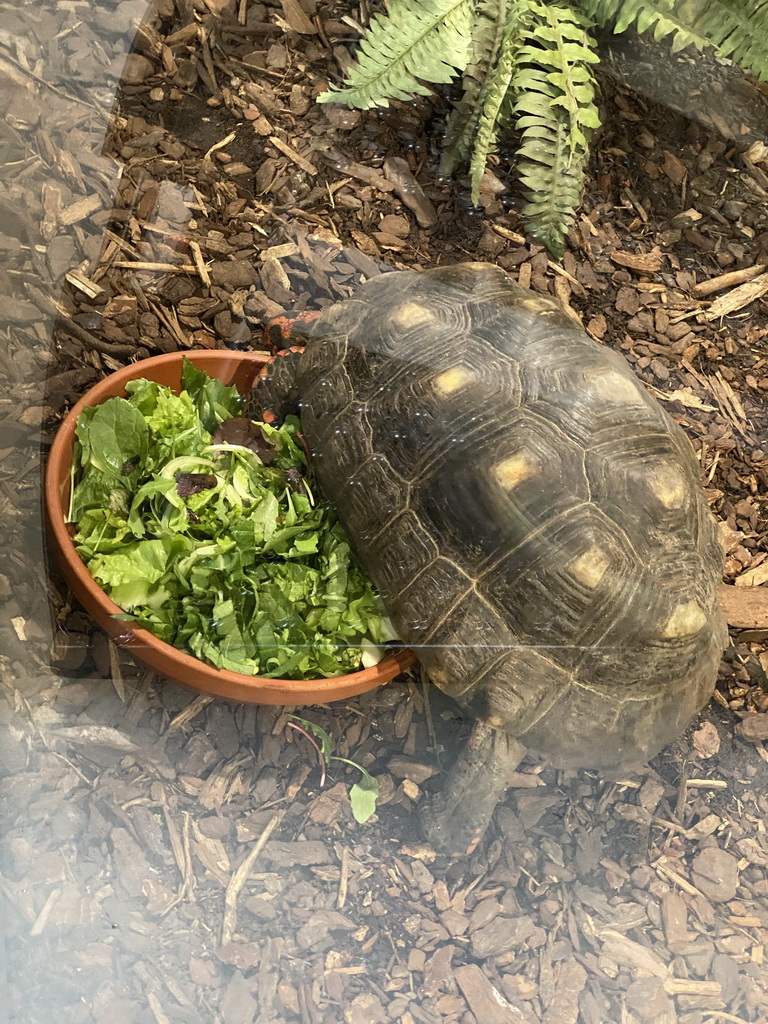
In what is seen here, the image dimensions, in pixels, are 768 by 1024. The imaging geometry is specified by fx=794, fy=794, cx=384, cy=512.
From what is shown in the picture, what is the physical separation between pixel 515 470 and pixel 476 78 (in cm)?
123

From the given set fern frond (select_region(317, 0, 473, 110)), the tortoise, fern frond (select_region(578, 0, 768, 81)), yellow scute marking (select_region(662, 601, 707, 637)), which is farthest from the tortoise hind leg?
fern frond (select_region(578, 0, 768, 81))

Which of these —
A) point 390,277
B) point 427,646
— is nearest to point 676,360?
point 390,277

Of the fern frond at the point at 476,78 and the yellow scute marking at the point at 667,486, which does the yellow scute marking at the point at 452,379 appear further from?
the fern frond at the point at 476,78

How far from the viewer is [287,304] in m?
2.23

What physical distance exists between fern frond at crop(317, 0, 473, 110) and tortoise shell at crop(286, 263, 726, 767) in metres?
0.70

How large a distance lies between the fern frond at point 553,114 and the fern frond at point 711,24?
6.1 inches

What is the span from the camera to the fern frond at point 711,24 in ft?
7.00

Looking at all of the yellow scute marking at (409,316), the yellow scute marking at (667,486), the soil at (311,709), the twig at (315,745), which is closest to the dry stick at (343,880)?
the soil at (311,709)

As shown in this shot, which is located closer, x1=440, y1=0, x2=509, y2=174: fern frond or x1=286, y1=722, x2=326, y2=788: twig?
x1=286, y1=722, x2=326, y2=788: twig

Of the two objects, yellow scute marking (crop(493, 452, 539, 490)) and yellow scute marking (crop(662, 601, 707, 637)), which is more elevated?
yellow scute marking (crop(493, 452, 539, 490))

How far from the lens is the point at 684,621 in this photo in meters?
1.78

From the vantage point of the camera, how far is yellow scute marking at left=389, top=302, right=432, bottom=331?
1.96 meters

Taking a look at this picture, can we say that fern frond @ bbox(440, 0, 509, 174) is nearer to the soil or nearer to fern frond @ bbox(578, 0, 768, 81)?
the soil

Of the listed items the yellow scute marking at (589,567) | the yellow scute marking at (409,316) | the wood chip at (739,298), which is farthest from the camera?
the wood chip at (739,298)
